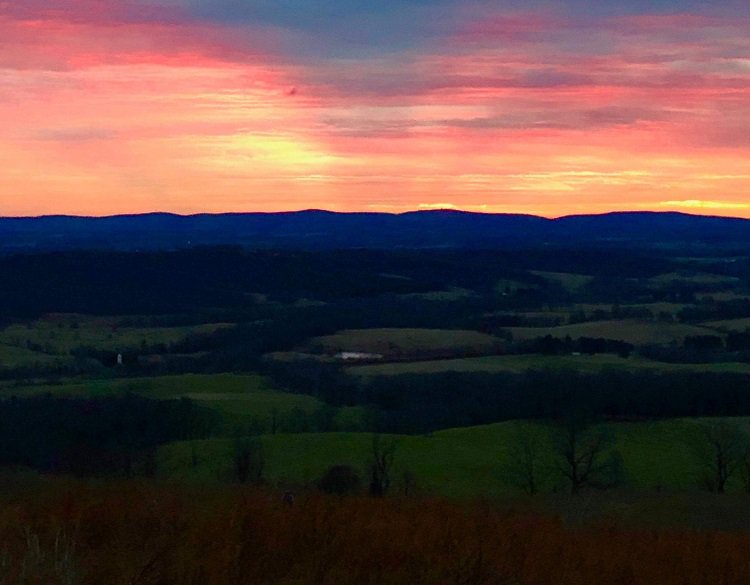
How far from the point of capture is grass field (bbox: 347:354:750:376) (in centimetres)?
6169

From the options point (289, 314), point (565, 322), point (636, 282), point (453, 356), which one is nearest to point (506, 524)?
point (453, 356)

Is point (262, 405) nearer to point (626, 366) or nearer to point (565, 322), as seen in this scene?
point (626, 366)

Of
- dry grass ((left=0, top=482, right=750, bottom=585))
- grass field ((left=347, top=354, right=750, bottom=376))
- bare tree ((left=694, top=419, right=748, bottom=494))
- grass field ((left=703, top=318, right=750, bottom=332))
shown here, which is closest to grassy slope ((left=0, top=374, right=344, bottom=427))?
grass field ((left=347, top=354, right=750, bottom=376))

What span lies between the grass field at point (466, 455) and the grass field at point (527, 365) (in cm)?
1411

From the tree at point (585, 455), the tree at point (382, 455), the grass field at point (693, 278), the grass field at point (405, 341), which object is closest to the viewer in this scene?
the tree at point (382, 455)

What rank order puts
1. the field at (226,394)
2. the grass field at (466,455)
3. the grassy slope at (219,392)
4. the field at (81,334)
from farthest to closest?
the field at (81,334), the grassy slope at (219,392), the field at (226,394), the grass field at (466,455)

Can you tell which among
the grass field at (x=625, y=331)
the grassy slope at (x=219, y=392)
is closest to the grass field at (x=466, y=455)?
the grassy slope at (x=219, y=392)

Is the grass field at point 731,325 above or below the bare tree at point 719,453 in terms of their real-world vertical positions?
above

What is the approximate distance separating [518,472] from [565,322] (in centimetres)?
5642

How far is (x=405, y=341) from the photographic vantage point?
80.5 meters

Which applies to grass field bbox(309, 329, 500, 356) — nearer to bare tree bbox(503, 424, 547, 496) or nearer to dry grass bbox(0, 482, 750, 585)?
bare tree bbox(503, 424, 547, 496)

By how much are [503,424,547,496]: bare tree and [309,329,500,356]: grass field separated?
28396 mm

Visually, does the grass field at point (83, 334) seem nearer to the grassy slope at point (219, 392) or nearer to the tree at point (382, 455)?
the grassy slope at point (219, 392)

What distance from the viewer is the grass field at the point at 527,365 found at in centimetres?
6169
